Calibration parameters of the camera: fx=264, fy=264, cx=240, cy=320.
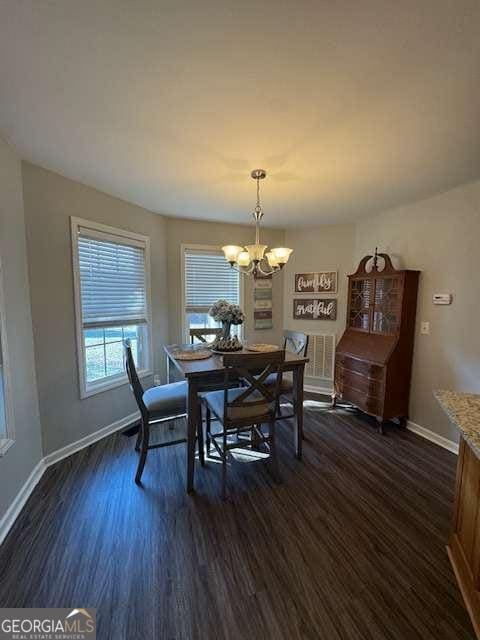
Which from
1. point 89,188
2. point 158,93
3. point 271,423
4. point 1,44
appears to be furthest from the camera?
point 89,188

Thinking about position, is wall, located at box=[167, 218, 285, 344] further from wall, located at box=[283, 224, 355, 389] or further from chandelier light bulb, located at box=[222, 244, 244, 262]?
chandelier light bulb, located at box=[222, 244, 244, 262]

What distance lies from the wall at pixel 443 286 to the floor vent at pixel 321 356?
3.64ft

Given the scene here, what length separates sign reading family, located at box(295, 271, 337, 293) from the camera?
3820 millimetres

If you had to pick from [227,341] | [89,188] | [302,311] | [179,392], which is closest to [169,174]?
[89,188]

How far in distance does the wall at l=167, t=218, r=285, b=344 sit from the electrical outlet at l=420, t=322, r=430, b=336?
1.91 m

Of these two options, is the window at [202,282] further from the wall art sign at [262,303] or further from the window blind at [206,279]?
the wall art sign at [262,303]

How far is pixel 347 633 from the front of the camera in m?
1.16

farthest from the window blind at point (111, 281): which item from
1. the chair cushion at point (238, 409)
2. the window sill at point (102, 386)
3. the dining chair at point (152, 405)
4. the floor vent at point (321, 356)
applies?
the floor vent at point (321, 356)

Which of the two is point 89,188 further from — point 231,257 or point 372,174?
point 372,174

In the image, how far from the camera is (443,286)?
2.62 meters

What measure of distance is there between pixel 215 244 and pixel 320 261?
157 centimetres

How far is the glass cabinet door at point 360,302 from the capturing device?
315 centimetres

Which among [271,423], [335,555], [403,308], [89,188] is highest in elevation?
[89,188]

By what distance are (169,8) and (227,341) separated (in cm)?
217
